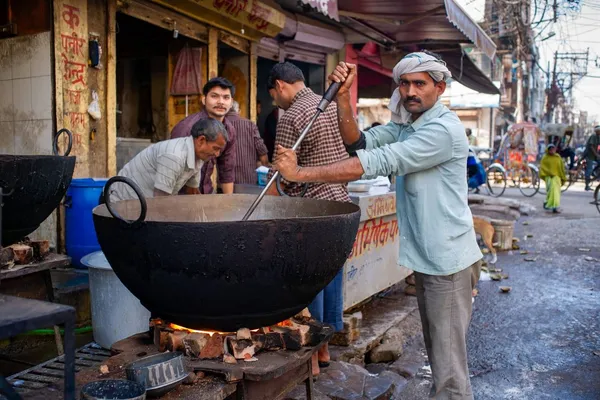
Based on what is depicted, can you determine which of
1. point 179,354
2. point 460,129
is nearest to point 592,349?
point 460,129

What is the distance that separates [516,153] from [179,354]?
76.1 feet

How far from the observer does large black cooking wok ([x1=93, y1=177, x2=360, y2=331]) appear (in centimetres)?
179

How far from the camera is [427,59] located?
2.51 metres

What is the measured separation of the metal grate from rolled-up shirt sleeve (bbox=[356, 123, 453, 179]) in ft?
5.64

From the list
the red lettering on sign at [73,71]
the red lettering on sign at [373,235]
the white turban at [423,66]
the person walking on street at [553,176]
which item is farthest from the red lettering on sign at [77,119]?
the person walking on street at [553,176]

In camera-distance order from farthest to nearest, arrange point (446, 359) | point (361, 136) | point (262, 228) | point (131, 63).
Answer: point (131, 63), point (361, 136), point (446, 359), point (262, 228)

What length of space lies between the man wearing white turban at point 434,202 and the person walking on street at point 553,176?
1101 centimetres

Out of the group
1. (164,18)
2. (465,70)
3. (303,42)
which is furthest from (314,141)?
(465,70)

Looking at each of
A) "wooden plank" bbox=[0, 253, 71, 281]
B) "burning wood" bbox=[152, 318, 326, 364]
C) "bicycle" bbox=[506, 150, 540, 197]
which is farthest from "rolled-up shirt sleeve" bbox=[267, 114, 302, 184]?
"bicycle" bbox=[506, 150, 540, 197]

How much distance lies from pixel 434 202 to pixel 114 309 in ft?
6.08

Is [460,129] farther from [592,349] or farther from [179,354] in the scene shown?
[592,349]

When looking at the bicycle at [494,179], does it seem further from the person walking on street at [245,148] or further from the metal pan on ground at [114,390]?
the metal pan on ground at [114,390]

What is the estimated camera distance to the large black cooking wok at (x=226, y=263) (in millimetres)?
1795

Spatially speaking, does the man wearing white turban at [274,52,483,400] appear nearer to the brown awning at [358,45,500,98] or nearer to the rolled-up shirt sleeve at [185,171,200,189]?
the rolled-up shirt sleeve at [185,171,200,189]
